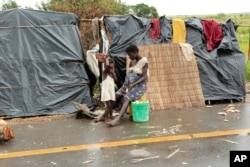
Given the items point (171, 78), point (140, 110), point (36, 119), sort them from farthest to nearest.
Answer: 1. point (171, 78)
2. point (36, 119)
3. point (140, 110)

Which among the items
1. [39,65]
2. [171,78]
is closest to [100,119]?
[39,65]

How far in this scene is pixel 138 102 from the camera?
6.94 metres

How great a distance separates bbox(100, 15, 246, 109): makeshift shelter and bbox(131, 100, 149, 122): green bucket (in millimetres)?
1557

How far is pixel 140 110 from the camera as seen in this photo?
22.9 ft

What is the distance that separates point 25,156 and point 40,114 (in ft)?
8.17

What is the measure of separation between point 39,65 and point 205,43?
12.8 feet

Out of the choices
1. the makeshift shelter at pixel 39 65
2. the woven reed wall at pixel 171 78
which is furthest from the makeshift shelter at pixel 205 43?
the makeshift shelter at pixel 39 65

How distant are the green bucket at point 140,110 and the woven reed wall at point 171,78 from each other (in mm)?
1035

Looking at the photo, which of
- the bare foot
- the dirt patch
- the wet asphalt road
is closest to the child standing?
the bare foot

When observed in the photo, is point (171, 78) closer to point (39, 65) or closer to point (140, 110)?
point (140, 110)

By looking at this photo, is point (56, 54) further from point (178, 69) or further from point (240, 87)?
point (240, 87)

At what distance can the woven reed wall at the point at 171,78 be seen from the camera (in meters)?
8.12

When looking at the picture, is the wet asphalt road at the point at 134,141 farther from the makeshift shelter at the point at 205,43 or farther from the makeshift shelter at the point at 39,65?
the makeshift shelter at the point at 205,43

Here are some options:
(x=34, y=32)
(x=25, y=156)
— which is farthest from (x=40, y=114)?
(x=25, y=156)
